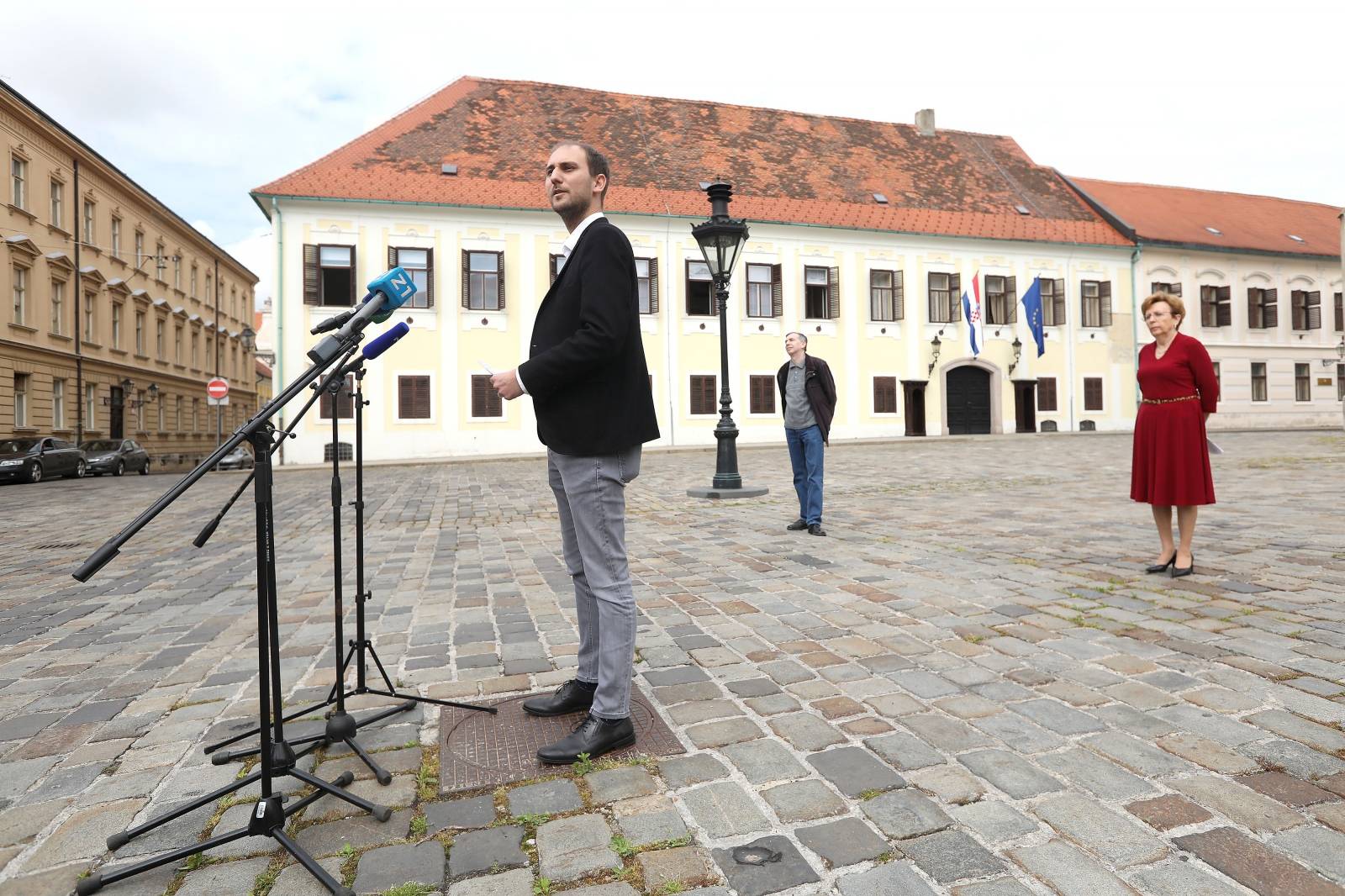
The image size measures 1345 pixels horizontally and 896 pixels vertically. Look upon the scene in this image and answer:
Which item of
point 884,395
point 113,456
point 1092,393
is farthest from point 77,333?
point 1092,393

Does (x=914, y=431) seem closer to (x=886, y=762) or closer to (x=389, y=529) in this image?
(x=389, y=529)

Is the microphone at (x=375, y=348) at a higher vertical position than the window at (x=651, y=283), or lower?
lower

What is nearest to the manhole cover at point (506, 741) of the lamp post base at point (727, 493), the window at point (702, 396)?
the lamp post base at point (727, 493)

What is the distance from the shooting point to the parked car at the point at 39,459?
20438mm

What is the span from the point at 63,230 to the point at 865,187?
2964 centimetres

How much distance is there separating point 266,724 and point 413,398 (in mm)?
24745

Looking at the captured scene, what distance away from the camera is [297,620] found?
15.3 ft

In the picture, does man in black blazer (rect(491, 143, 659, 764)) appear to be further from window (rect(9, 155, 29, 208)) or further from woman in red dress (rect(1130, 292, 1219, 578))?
window (rect(9, 155, 29, 208))

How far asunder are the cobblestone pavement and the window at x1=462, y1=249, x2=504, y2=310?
19976 millimetres

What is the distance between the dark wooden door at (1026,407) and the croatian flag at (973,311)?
2541mm

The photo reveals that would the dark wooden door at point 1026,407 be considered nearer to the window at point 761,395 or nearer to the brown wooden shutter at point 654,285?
the window at point 761,395

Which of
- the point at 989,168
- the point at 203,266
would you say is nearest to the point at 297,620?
the point at 989,168

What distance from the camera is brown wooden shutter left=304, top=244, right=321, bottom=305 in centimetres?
2486

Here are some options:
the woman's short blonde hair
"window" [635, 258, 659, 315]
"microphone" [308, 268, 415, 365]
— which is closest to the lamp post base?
the woman's short blonde hair
